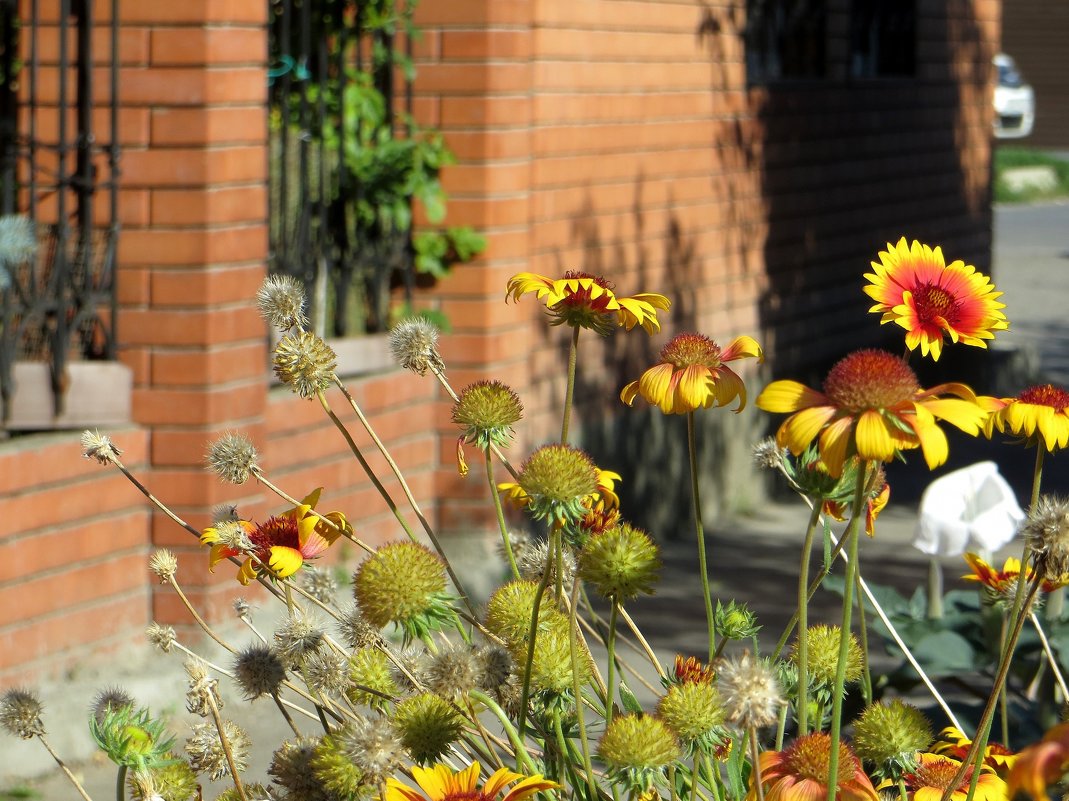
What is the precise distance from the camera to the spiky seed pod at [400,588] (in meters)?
1.64

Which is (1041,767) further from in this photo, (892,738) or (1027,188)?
(1027,188)

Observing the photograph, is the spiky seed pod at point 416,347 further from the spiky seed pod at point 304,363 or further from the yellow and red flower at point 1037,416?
the yellow and red flower at point 1037,416

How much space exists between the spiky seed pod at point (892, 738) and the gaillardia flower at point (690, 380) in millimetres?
362

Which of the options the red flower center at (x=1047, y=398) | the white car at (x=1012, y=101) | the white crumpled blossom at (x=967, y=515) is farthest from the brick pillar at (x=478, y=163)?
the white car at (x=1012, y=101)

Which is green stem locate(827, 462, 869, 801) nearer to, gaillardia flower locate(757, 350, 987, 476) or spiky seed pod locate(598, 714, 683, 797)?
gaillardia flower locate(757, 350, 987, 476)

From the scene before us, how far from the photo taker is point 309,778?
163cm

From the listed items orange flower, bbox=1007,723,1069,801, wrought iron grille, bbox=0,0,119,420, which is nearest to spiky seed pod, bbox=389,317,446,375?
orange flower, bbox=1007,723,1069,801

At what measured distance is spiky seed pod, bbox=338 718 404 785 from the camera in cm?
143

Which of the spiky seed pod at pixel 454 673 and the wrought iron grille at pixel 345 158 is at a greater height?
the wrought iron grille at pixel 345 158

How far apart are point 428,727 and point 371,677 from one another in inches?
7.2

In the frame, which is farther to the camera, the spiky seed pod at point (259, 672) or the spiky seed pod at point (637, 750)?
the spiky seed pod at point (259, 672)

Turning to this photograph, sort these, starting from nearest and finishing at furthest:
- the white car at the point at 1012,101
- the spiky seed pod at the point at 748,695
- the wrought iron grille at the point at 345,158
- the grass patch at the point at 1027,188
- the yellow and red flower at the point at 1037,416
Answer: the spiky seed pod at the point at 748,695, the yellow and red flower at the point at 1037,416, the wrought iron grille at the point at 345,158, the grass patch at the point at 1027,188, the white car at the point at 1012,101

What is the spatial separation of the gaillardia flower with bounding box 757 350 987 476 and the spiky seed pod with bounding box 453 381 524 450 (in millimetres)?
402

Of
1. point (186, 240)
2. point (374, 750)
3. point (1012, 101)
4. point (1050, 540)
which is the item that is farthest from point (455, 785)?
point (1012, 101)
